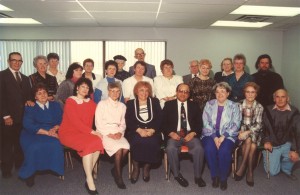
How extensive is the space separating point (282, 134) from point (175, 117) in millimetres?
1519

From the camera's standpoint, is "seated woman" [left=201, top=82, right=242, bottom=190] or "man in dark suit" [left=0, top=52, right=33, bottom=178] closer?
"seated woman" [left=201, top=82, right=242, bottom=190]

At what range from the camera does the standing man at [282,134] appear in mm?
→ 3953

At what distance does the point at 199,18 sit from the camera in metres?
6.63

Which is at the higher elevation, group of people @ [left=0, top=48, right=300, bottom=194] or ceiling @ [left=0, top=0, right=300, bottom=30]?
ceiling @ [left=0, top=0, right=300, bottom=30]

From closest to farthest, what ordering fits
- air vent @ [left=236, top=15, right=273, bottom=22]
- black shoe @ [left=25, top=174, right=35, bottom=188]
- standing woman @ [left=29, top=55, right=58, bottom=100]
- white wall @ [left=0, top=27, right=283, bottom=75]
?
1. black shoe @ [left=25, top=174, right=35, bottom=188]
2. standing woman @ [left=29, top=55, right=58, bottom=100]
3. air vent @ [left=236, top=15, right=273, bottom=22]
4. white wall @ [left=0, top=27, right=283, bottom=75]

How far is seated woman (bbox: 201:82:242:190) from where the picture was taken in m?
3.60

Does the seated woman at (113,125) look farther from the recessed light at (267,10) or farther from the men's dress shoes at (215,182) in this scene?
the recessed light at (267,10)

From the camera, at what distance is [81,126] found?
367cm

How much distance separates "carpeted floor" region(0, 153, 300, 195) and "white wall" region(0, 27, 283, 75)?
494 centimetres

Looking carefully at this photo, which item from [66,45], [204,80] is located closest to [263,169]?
[204,80]

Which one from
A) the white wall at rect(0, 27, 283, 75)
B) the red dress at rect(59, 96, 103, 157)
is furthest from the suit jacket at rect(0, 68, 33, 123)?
the white wall at rect(0, 27, 283, 75)

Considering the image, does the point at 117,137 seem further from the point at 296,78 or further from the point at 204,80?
the point at 296,78

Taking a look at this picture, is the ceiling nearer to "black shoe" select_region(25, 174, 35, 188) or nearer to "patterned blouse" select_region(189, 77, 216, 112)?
"patterned blouse" select_region(189, 77, 216, 112)

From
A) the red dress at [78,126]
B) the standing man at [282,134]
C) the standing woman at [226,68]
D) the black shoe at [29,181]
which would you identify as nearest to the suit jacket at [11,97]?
the red dress at [78,126]
